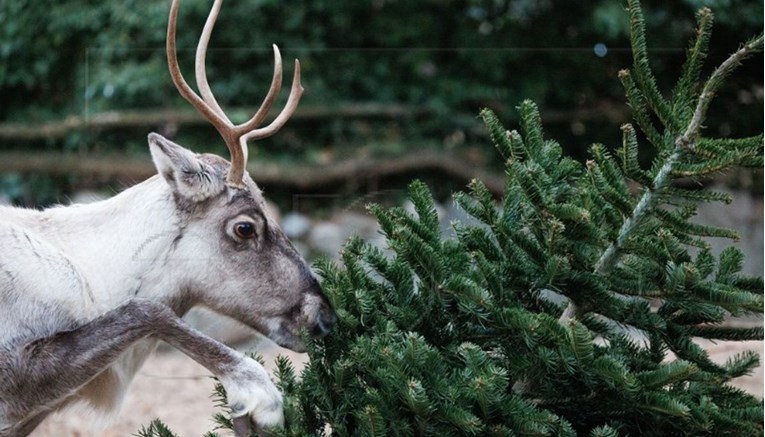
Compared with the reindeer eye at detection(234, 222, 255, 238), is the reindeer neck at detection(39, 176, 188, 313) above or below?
below

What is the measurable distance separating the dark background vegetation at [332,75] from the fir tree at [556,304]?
433cm

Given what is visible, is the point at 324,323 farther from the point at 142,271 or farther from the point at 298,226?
the point at 298,226

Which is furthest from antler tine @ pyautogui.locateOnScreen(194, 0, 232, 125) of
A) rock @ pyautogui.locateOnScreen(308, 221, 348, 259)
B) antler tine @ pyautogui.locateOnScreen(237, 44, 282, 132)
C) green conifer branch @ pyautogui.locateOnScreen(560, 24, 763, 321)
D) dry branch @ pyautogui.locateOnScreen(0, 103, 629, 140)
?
dry branch @ pyautogui.locateOnScreen(0, 103, 629, 140)

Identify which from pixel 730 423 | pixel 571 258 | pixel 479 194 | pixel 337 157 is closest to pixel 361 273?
pixel 479 194

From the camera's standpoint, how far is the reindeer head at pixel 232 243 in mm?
3455

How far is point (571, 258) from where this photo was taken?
8.93 feet

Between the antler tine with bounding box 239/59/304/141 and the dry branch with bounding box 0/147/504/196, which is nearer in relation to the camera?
the antler tine with bounding box 239/59/304/141

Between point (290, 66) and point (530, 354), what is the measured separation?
17.9 feet

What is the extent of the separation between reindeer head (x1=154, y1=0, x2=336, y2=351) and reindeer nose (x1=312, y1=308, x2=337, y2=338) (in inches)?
9.6

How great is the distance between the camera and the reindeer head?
346cm

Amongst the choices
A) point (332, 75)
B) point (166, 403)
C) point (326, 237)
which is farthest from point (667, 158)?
point (332, 75)

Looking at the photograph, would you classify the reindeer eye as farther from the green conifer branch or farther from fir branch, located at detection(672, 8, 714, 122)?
fir branch, located at detection(672, 8, 714, 122)

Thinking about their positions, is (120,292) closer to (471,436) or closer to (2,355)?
(2,355)

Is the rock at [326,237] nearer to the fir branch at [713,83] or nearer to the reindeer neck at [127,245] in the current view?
the reindeer neck at [127,245]
